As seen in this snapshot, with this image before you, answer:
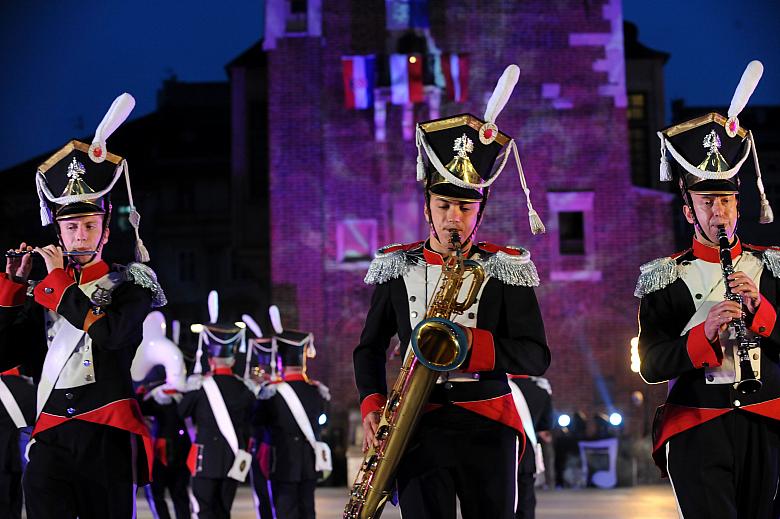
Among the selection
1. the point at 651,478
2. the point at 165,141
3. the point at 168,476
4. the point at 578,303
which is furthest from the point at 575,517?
the point at 165,141

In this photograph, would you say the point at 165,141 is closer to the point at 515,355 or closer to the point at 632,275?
the point at 632,275

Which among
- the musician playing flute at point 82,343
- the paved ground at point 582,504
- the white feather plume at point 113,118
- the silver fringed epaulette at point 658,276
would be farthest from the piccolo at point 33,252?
the paved ground at point 582,504

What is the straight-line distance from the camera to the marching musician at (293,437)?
9.41 meters

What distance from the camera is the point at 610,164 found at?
19094mm

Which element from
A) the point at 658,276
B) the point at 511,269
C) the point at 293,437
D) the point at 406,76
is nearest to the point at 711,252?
the point at 658,276

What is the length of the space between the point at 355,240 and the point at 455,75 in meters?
3.20

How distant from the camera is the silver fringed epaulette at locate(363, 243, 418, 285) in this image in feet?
15.2

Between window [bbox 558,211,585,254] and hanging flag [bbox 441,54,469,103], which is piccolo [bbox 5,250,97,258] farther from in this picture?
window [bbox 558,211,585,254]

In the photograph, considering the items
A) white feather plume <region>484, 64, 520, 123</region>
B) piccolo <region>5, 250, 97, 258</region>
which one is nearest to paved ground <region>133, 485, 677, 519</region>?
piccolo <region>5, 250, 97, 258</region>

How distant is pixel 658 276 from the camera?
15.6 ft

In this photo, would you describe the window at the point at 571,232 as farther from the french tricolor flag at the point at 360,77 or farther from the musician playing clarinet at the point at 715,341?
the musician playing clarinet at the point at 715,341

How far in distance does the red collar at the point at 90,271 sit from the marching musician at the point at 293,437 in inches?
180

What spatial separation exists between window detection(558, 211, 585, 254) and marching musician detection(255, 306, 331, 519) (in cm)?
1015

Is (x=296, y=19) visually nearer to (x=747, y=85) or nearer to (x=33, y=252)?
(x=33, y=252)
